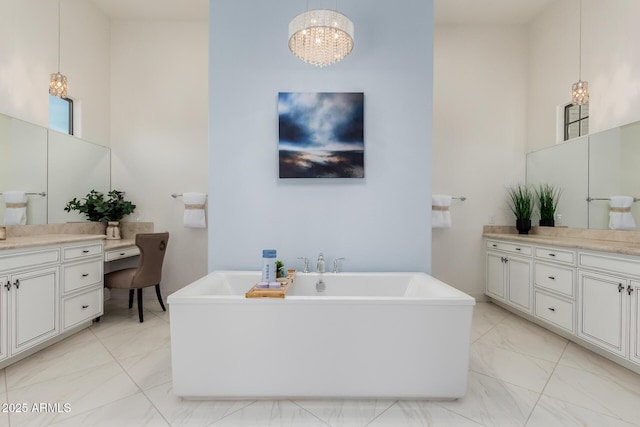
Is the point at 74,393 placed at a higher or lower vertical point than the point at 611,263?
lower

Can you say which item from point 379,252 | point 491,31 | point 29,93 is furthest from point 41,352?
point 491,31

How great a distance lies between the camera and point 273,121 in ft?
8.62

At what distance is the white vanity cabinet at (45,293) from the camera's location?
86.7 inches

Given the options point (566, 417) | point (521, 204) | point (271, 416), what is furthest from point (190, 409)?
point (521, 204)

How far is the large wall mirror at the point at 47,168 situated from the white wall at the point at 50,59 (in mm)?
150

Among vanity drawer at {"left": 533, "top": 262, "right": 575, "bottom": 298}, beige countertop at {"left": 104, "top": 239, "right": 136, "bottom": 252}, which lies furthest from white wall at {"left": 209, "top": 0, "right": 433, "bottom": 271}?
beige countertop at {"left": 104, "top": 239, "right": 136, "bottom": 252}

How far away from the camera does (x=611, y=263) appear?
2359 millimetres

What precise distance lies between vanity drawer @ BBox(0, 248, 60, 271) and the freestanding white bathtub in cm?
139

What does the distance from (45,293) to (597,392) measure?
3952 mm

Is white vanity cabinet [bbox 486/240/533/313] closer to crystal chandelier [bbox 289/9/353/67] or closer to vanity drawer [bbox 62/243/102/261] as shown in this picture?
crystal chandelier [bbox 289/9/353/67]

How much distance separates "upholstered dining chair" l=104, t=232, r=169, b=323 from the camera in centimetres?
323

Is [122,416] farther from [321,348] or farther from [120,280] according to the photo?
[120,280]

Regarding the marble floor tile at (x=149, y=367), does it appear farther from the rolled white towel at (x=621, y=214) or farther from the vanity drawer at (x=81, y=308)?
the rolled white towel at (x=621, y=214)

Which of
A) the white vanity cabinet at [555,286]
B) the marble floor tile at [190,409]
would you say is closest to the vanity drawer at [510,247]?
the white vanity cabinet at [555,286]
